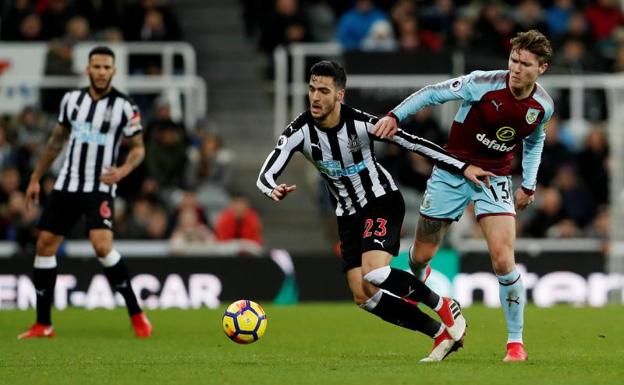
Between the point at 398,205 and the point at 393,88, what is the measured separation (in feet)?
28.9

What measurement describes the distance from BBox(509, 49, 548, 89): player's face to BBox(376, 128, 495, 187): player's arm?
0.66 meters

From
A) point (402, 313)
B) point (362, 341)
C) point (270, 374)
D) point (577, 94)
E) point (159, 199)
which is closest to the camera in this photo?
point (270, 374)

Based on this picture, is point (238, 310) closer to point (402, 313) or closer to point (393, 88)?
point (402, 313)

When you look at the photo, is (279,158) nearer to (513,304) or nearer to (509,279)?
(509,279)

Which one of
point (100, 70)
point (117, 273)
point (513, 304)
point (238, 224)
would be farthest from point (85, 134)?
point (238, 224)

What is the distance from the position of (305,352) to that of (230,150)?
9325 millimetres

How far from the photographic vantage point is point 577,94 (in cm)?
1925

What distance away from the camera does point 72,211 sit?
37.8ft

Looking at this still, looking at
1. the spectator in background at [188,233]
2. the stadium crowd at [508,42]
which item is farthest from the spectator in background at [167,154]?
the stadium crowd at [508,42]

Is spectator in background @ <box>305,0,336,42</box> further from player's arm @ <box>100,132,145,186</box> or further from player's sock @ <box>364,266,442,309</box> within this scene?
player's sock @ <box>364,266,442,309</box>

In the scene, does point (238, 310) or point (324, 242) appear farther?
point (324, 242)

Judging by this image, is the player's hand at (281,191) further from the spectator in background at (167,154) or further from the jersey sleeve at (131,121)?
the spectator in background at (167,154)

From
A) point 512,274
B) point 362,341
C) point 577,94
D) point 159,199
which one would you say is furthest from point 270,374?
point 577,94

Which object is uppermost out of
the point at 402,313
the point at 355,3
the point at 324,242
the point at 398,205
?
the point at 355,3
